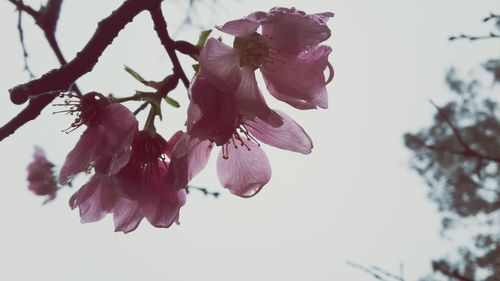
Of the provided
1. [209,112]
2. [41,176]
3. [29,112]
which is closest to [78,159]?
[29,112]

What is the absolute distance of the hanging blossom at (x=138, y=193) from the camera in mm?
1227

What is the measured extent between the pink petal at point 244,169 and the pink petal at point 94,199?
292 millimetres

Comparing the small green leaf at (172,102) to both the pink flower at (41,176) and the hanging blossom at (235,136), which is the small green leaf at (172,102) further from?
the pink flower at (41,176)

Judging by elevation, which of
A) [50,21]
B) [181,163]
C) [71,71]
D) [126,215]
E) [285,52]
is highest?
[50,21]

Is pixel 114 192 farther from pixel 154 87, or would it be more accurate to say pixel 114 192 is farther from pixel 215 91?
pixel 215 91

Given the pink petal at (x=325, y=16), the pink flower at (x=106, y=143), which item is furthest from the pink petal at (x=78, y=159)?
the pink petal at (x=325, y=16)

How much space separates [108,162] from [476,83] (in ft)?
35.1

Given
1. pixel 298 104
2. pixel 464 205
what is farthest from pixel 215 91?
pixel 464 205

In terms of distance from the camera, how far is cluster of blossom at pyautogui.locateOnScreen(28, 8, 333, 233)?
3.50 ft

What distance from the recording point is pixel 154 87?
130 centimetres

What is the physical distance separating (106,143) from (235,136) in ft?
1.10

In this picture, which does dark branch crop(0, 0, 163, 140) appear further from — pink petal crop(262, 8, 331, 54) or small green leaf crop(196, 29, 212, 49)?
pink petal crop(262, 8, 331, 54)

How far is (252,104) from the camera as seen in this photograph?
3.48 ft

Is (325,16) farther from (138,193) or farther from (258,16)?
(138,193)
